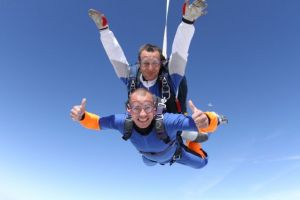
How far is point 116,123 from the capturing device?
5.15 m

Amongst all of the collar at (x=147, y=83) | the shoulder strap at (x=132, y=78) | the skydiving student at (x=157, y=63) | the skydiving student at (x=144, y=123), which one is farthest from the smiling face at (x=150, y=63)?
the skydiving student at (x=144, y=123)

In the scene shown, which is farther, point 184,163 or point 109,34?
point 184,163

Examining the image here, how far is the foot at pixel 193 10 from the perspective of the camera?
479 cm

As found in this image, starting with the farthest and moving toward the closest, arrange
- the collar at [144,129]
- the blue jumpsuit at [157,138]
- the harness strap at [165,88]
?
the harness strap at [165,88], the collar at [144,129], the blue jumpsuit at [157,138]

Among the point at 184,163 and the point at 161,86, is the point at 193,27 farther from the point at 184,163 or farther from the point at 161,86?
the point at 184,163

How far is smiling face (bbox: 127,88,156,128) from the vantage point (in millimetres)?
4855

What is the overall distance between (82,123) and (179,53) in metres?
1.75

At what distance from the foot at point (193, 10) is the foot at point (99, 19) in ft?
3.96

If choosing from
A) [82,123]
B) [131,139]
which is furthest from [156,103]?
[82,123]

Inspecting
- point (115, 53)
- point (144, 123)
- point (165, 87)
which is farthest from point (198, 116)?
point (115, 53)

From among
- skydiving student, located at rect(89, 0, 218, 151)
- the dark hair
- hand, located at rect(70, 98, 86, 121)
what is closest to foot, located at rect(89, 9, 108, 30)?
skydiving student, located at rect(89, 0, 218, 151)

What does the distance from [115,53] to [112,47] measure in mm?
103

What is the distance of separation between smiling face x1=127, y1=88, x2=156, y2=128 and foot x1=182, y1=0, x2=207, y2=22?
1261 millimetres

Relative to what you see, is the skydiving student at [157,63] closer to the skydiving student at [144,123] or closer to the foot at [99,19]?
the foot at [99,19]
